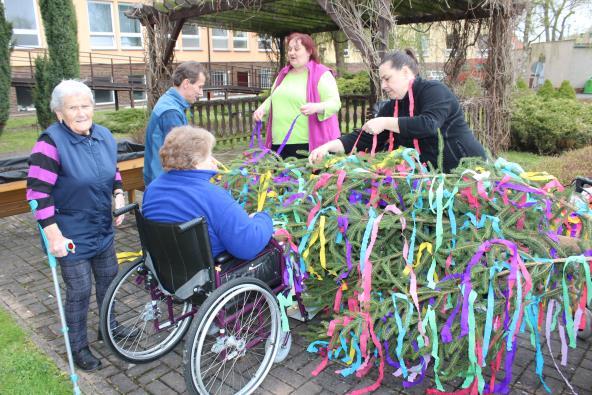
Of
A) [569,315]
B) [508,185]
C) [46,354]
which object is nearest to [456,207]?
[508,185]

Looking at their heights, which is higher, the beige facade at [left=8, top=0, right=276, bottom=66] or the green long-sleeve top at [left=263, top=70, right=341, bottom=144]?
the beige facade at [left=8, top=0, right=276, bottom=66]

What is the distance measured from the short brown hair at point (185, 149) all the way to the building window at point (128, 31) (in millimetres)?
21906

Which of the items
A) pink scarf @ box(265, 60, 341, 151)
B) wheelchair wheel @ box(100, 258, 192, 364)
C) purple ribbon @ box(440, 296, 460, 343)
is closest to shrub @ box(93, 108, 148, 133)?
pink scarf @ box(265, 60, 341, 151)

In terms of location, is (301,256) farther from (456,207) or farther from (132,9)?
(132,9)

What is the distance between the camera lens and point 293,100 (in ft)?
14.1

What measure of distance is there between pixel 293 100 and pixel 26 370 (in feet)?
9.30

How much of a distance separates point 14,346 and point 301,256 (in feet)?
6.82

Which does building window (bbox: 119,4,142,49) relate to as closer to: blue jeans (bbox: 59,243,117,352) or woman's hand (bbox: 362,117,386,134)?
blue jeans (bbox: 59,243,117,352)

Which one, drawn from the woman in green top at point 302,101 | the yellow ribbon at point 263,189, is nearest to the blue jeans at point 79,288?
the yellow ribbon at point 263,189

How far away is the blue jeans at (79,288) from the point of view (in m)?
2.98

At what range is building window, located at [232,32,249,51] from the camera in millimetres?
26938

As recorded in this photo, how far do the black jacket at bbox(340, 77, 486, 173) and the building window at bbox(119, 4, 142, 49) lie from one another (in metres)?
21.8

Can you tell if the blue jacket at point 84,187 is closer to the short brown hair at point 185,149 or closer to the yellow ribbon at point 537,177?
the short brown hair at point 185,149

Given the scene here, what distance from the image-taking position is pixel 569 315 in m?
2.35
